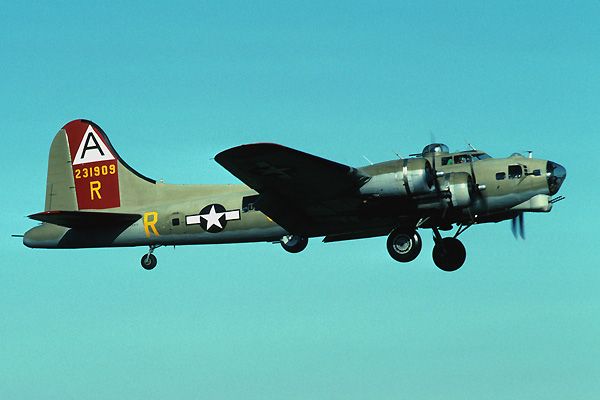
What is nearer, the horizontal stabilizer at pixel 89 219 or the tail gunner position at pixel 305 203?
the tail gunner position at pixel 305 203

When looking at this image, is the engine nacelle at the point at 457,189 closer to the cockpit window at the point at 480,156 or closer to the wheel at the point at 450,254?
the cockpit window at the point at 480,156

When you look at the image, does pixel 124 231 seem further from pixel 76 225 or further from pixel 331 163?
pixel 331 163

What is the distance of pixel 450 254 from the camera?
27.2 metres

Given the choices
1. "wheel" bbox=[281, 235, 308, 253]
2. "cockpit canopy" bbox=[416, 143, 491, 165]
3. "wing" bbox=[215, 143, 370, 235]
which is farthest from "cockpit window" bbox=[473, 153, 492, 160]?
"wheel" bbox=[281, 235, 308, 253]

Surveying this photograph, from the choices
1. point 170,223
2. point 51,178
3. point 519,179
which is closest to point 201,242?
point 170,223

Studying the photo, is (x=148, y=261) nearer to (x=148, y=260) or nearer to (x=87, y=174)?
(x=148, y=260)

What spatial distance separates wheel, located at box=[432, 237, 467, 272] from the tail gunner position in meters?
0.02

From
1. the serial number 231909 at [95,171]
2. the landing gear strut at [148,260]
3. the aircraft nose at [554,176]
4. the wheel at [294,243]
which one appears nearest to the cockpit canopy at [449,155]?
the aircraft nose at [554,176]

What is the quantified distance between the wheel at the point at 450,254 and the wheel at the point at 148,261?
24.6ft

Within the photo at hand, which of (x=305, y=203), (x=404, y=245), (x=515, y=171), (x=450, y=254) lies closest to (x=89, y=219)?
(x=305, y=203)

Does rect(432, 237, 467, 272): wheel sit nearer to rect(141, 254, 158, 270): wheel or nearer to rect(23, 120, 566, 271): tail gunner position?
rect(23, 120, 566, 271): tail gunner position

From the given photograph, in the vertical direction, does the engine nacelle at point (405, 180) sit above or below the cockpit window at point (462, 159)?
below

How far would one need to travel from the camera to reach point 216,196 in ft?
92.4

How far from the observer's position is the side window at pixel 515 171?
25359 mm
